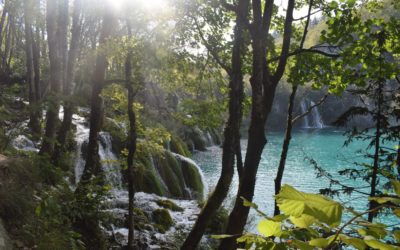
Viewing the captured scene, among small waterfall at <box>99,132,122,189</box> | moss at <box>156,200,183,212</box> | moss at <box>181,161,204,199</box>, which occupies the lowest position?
moss at <box>156,200,183,212</box>

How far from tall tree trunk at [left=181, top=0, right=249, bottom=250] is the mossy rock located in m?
4.99

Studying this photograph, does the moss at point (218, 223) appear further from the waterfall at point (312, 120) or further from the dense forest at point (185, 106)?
the waterfall at point (312, 120)

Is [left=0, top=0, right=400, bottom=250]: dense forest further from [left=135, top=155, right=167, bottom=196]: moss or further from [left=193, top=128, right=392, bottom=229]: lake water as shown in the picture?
[left=193, top=128, right=392, bottom=229]: lake water

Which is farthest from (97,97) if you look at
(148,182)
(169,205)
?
(148,182)

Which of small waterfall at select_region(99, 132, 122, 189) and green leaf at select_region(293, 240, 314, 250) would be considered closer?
green leaf at select_region(293, 240, 314, 250)

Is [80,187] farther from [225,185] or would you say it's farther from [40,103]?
[225,185]

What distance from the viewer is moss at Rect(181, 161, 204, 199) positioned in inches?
781

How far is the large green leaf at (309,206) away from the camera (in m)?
0.88

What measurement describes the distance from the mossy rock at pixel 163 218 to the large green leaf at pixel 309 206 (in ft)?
43.1

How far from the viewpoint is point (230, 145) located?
9.04 meters

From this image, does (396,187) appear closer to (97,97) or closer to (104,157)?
(97,97)

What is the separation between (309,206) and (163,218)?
13672mm

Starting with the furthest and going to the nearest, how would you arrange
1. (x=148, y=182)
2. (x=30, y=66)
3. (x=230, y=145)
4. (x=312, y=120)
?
(x=312, y=120) < (x=30, y=66) < (x=148, y=182) < (x=230, y=145)

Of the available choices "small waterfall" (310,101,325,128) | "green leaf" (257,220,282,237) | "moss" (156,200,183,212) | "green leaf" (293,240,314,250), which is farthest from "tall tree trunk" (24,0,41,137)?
"small waterfall" (310,101,325,128)
